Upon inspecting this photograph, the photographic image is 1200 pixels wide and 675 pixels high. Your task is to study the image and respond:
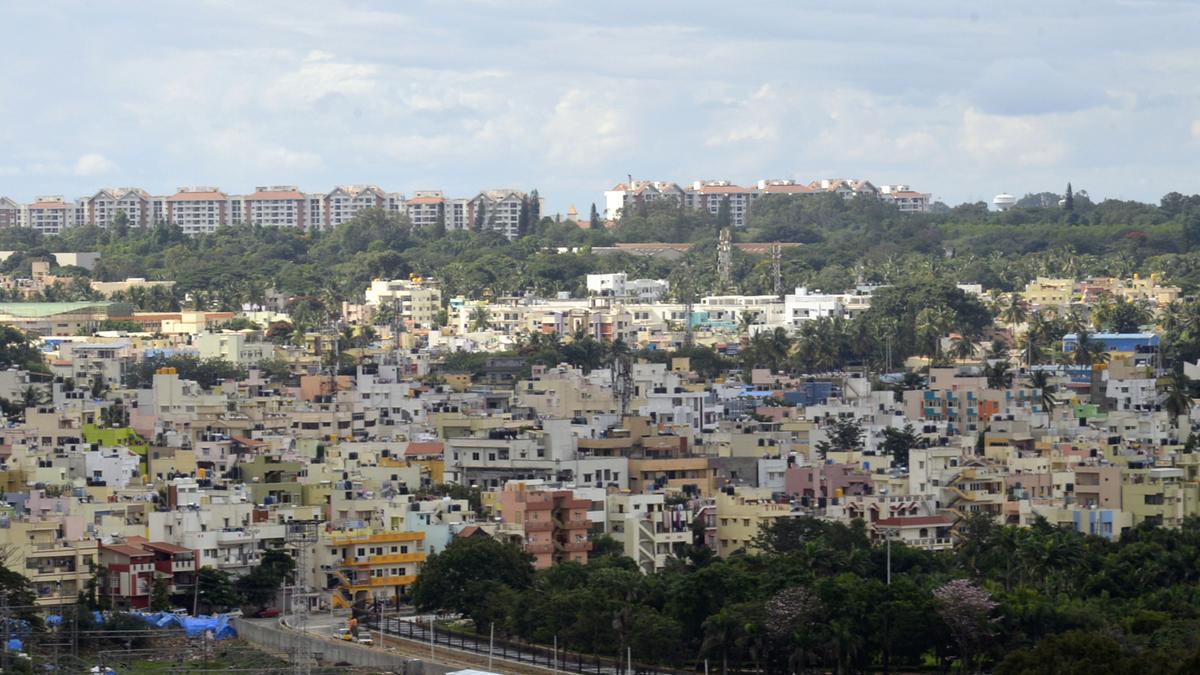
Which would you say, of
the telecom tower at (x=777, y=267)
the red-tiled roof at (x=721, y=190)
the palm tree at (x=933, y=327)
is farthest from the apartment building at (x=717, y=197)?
the palm tree at (x=933, y=327)

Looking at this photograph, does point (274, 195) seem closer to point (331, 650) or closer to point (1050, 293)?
point (1050, 293)

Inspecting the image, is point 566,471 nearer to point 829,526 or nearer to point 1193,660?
point 829,526

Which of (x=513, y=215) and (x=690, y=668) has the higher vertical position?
(x=513, y=215)

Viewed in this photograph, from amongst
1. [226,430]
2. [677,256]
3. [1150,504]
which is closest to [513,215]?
[677,256]

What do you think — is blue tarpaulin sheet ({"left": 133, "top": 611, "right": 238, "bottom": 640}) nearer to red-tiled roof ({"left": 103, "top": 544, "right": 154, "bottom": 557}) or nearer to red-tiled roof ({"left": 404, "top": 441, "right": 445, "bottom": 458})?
red-tiled roof ({"left": 103, "top": 544, "right": 154, "bottom": 557})

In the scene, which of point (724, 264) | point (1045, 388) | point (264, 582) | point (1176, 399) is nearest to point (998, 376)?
point (1045, 388)

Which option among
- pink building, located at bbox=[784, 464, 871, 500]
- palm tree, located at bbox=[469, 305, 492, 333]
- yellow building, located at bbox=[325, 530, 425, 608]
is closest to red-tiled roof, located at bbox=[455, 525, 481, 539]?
yellow building, located at bbox=[325, 530, 425, 608]

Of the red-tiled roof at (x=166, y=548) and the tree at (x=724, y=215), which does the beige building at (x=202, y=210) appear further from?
the red-tiled roof at (x=166, y=548)
